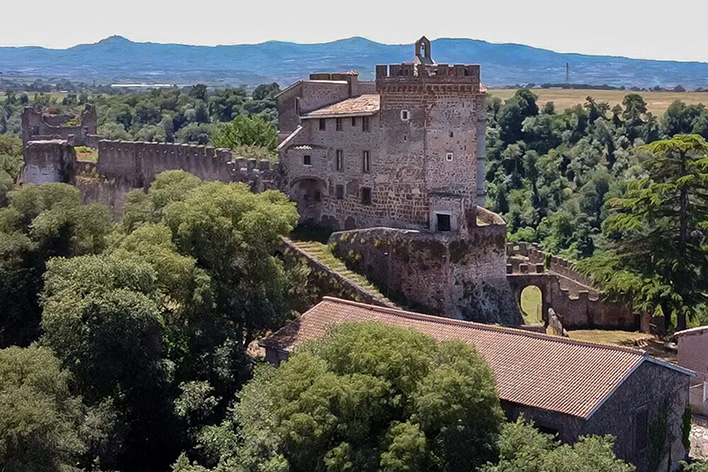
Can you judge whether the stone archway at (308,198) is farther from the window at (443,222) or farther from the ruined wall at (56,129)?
the ruined wall at (56,129)

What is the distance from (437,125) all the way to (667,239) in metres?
10.8

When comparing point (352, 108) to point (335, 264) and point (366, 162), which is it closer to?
point (366, 162)

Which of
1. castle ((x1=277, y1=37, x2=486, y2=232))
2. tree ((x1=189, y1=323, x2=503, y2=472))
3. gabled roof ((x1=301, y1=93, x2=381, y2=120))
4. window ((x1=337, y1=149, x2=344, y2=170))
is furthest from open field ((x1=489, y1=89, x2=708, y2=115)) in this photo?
tree ((x1=189, y1=323, x2=503, y2=472))

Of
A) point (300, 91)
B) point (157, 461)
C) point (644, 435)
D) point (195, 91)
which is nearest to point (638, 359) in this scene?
point (644, 435)

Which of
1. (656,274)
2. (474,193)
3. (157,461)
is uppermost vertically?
(474,193)

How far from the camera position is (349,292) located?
38125 millimetres

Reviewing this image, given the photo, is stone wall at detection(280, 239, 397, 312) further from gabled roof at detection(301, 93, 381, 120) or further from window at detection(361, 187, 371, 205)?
gabled roof at detection(301, 93, 381, 120)

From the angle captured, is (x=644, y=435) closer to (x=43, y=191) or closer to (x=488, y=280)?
(x=488, y=280)

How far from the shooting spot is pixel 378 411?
82.6 ft

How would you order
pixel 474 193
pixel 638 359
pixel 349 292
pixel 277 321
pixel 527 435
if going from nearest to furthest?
pixel 527 435, pixel 638 359, pixel 277 321, pixel 349 292, pixel 474 193

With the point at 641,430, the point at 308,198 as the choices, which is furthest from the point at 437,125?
the point at 641,430

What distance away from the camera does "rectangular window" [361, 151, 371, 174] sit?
41347 millimetres

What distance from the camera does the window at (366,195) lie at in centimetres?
4162

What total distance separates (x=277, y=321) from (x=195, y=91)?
11649 centimetres
